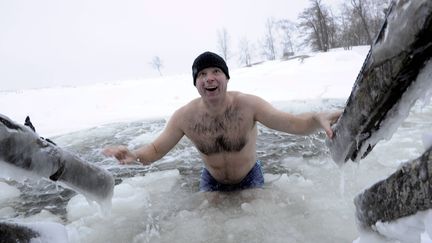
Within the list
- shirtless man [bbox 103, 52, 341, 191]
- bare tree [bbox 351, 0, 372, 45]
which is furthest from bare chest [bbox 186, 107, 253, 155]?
bare tree [bbox 351, 0, 372, 45]

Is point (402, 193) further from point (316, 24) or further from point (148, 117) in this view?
point (316, 24)

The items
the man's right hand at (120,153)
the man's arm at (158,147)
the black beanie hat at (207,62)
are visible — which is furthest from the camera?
the black beanie hat at (207,62)

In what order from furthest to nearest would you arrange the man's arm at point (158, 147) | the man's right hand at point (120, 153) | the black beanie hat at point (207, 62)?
the black beanie hat at point (207, 62), the man's arm at point (158, 147), the man's right hand at point (120, 153)

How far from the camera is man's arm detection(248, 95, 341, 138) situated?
1.88m

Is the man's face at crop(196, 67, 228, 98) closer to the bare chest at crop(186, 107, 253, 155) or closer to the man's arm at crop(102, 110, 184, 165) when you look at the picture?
the bare chest at crop(186, 107, 253, 155)

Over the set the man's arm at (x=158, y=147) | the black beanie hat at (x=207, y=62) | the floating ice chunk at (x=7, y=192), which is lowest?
the floating ice chunk at (x=7, y=192)

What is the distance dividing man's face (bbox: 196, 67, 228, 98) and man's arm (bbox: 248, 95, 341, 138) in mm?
321

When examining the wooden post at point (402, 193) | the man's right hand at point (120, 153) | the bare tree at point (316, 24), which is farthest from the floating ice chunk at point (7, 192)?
the bare tree at point (316, 24)

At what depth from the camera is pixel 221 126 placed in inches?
115

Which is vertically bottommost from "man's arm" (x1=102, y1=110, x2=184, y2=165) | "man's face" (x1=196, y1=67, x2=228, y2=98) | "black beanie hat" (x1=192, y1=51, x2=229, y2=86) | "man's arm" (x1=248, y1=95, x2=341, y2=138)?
"man's arm" (x1=102, y1=110, x2=184, y2=165)

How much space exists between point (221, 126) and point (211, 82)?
0.40 metres

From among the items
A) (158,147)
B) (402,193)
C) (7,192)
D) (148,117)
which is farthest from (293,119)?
(148,117)

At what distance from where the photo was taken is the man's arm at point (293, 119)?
188cm

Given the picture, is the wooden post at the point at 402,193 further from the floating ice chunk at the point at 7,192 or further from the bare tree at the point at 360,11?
the bare tree at the point at 360,11
